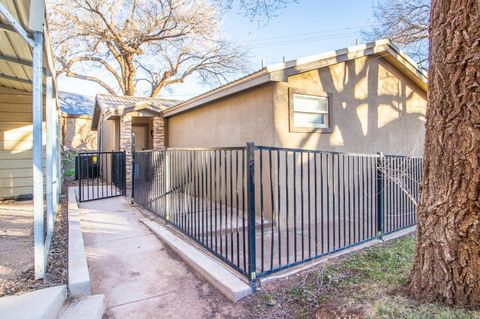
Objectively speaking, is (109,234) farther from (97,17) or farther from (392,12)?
(97,17)

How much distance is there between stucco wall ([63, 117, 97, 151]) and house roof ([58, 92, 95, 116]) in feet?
1.70

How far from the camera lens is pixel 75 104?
75.8 feet

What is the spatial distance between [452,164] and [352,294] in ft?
4.62

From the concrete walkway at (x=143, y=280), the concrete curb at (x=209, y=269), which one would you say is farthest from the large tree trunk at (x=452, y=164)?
the concrete walkway at (x=143, y=280)

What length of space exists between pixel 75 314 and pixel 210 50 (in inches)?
788

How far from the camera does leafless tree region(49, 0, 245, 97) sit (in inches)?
672

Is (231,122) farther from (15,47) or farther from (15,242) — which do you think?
(15,242)

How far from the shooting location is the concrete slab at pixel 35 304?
229cm

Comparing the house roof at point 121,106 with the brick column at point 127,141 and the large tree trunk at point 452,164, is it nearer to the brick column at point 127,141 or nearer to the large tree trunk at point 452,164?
the brick column at point 127,141

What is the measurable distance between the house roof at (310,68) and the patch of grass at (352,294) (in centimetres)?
309

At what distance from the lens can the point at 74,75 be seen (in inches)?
757

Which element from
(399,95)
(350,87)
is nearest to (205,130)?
(350,87)

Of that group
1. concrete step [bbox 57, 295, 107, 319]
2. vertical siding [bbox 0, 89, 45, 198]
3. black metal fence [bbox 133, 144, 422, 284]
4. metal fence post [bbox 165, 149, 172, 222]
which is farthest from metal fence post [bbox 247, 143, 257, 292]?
vertical siding [bbox 0, 89, 45, 198]

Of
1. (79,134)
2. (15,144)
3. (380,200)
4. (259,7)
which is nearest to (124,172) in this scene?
(15,144)
